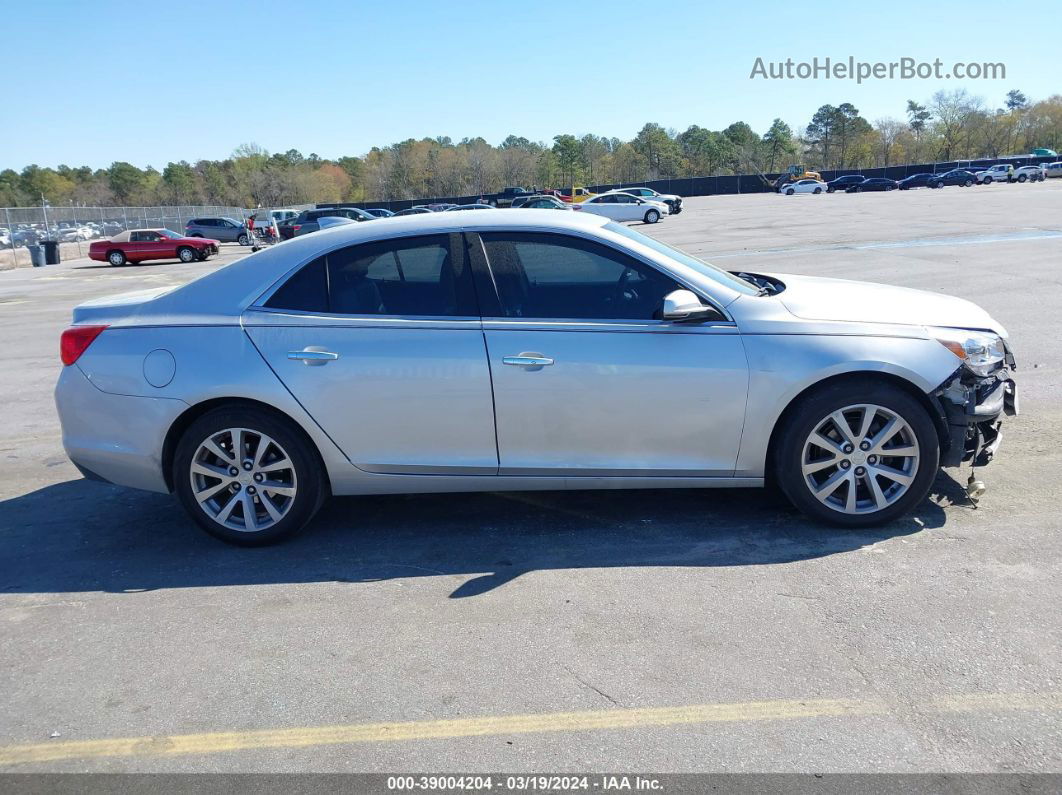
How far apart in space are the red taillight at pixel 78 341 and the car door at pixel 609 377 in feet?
7.22

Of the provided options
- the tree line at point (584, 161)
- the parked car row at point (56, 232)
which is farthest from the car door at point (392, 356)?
the tree line at point (584, 161)

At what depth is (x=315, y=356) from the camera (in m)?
4.56

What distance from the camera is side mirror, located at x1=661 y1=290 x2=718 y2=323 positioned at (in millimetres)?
4355

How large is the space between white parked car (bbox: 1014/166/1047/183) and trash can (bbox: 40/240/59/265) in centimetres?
6785

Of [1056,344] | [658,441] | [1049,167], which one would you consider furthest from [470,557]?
[1049,167]

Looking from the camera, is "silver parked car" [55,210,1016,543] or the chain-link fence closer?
"silver parked car" [55,210,1016,543]

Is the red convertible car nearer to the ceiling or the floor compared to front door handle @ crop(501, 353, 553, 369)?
nearer to the ceiling

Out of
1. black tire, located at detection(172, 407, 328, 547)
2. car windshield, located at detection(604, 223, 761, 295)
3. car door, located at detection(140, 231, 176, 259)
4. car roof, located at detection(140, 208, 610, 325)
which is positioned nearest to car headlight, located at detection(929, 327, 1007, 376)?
car windshield, located at detection(604, 223, 761, 295)

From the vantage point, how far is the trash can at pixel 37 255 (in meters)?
36.8

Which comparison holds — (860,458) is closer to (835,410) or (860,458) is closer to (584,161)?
(835,410)

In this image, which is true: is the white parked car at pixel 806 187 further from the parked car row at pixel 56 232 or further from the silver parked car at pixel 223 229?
the parked car row at pixel 56 232

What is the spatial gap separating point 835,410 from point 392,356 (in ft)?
7.57

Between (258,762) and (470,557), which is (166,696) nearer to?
(258,762)

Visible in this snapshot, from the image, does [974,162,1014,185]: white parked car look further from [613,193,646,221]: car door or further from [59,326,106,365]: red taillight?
[59,326,106,365]: red taillight
